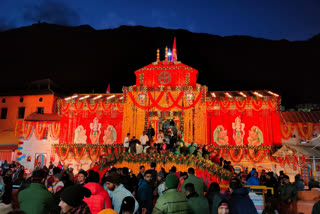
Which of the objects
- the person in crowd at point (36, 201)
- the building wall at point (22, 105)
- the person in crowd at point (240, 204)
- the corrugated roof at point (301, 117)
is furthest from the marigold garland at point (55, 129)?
the person in crowd at point (240, 204)

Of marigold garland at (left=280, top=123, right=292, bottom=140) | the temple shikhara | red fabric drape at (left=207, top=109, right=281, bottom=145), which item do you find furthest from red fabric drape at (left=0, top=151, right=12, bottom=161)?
marigold garland at (left=280, top=123, right=292, bottom=140)

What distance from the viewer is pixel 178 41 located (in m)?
66.7

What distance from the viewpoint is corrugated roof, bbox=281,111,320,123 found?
20.6 metres

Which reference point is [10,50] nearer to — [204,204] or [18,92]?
[18,92]

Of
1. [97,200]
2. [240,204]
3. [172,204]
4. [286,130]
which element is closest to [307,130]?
[286,130]

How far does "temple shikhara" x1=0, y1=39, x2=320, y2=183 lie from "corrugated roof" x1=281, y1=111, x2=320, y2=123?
7 cm

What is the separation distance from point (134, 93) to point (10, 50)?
40.4 m

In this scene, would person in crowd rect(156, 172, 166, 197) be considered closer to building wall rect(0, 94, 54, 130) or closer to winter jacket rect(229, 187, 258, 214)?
winter jacket rect(229, 187, 258, 214)

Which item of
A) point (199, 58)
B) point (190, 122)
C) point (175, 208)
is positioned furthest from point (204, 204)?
point (199, 58)

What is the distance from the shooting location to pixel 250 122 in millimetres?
21000

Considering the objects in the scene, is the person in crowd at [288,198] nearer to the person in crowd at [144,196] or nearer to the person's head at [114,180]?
the person in crowd at [144,196]

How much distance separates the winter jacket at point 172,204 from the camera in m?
3.57

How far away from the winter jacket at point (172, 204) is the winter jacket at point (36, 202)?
1376 mm

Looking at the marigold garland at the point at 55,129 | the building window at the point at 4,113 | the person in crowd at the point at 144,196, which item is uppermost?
the building window at the point at 4,113
